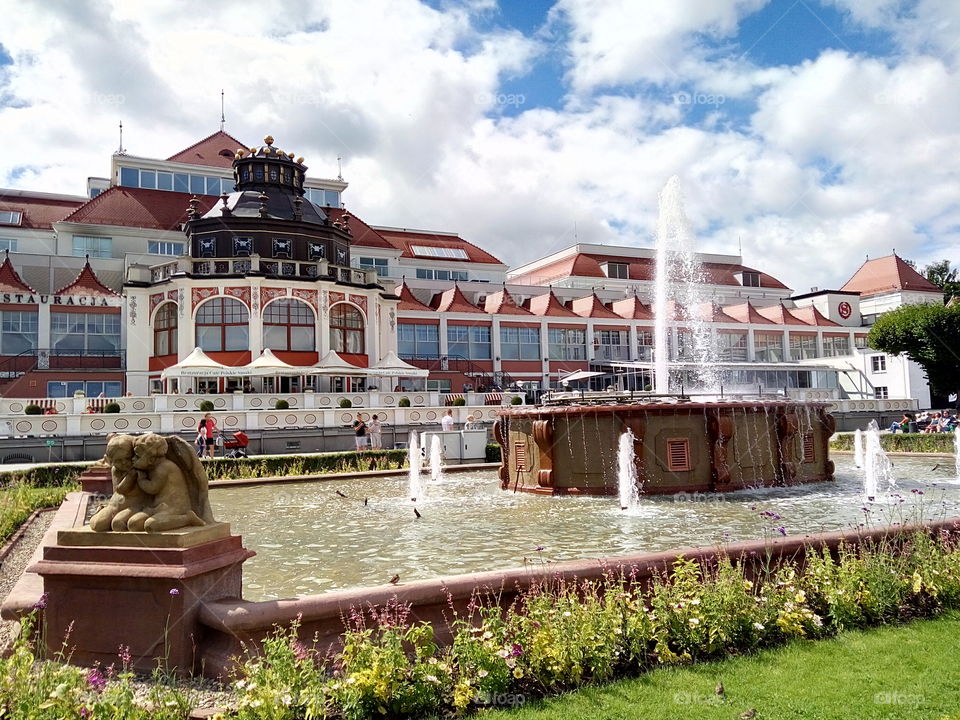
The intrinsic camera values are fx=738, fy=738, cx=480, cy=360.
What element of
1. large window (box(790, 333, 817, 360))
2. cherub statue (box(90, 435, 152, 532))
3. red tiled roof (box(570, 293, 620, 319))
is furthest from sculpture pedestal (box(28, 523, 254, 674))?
large window (box(790, 333, 817, 360))

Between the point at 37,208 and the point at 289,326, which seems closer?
the point at 289,326

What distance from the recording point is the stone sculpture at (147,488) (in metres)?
5.36

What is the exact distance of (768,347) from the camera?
61469 millimetres

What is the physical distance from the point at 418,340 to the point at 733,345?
27.1 meters

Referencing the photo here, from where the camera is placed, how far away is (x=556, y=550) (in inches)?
335

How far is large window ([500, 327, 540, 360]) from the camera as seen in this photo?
53.4 metres

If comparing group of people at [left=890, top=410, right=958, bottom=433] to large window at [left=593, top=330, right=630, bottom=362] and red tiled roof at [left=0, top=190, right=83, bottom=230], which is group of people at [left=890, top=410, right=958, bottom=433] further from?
red tiled roof at [left=0, top=190, right=83, bottom=230]

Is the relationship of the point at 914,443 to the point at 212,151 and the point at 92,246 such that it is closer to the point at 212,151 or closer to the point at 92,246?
the point at 92,246

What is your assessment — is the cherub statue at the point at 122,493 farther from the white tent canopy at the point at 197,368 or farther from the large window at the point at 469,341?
the large window at the point at 469,341

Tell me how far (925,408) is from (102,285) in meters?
52.5

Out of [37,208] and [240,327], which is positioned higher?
[37,208]

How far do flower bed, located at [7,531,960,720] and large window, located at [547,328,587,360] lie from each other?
48.3 m

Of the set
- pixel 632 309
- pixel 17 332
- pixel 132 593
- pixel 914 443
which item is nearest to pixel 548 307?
pixel 632 309

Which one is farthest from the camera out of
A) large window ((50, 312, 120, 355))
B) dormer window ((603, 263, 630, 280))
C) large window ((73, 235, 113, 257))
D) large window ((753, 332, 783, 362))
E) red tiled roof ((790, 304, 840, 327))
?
dormer window ((603, 263, 630, 280))
